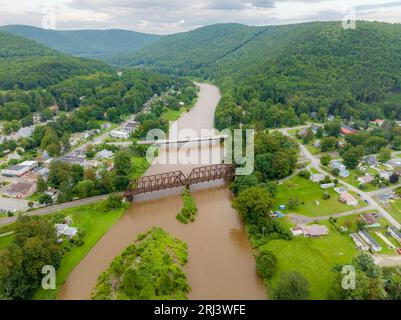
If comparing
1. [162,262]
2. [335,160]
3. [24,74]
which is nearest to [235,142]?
[335,160]

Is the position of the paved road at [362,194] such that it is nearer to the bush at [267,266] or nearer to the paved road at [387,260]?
the paved road at [387,260]

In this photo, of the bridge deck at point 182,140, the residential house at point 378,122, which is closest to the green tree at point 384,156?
the residential house at point 378,122

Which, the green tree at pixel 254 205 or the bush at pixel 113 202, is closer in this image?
the green tree at pixel 254 205

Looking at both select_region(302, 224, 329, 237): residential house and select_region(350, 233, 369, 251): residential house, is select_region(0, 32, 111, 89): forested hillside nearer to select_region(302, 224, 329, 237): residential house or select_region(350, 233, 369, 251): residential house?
select_region(302, 224, 329, 237): residential house

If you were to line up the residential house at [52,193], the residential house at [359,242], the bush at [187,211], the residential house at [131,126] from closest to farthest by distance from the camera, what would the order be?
1. the residential house at [359,242]
2. the bush at [187,211]
3. the residential house at [52,193]
4. the residential house at [131,126]

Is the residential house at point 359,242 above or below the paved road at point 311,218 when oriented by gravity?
below

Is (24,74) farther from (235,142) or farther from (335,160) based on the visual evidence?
(335,160)
